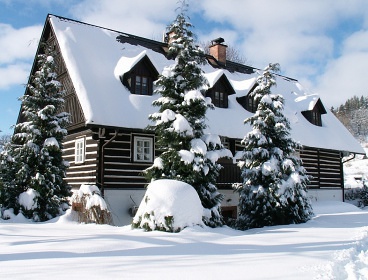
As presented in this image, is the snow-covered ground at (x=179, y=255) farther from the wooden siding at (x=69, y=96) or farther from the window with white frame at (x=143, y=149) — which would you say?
the wooden siding at (x=69, y=96)

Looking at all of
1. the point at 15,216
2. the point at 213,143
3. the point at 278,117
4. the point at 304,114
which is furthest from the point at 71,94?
the point at 304,114

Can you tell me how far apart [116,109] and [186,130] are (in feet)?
13.7

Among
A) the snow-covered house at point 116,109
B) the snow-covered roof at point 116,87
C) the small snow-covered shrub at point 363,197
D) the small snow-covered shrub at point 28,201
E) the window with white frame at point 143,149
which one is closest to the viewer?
the small snow-covered shrub at point 28,201

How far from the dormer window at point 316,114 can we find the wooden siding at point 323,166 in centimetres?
197

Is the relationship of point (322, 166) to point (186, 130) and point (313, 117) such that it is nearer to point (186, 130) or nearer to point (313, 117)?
point (313, 117)

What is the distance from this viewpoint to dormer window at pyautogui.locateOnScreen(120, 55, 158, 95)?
57.5 feet

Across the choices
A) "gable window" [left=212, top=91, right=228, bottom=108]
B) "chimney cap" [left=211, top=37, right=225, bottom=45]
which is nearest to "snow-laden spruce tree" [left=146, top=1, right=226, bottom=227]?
"gable window" [left=212, top=91, right=228, bottom=108]

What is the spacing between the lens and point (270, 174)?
591 inches

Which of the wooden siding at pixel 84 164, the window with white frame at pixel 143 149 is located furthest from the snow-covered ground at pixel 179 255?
the window with white frame at pixel 143 149

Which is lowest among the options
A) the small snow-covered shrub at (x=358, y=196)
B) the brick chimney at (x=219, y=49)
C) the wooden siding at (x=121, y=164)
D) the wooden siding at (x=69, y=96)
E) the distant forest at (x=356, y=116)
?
the small snow-covered shrub at (x=358, y=196)

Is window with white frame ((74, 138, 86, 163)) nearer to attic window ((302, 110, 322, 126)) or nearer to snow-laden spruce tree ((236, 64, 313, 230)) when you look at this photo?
snow-laden spruce tree ((236, 64, 313, 230))

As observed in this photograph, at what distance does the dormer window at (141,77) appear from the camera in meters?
17.5

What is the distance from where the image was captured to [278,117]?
15688 mm

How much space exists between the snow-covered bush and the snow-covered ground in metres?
0.29
